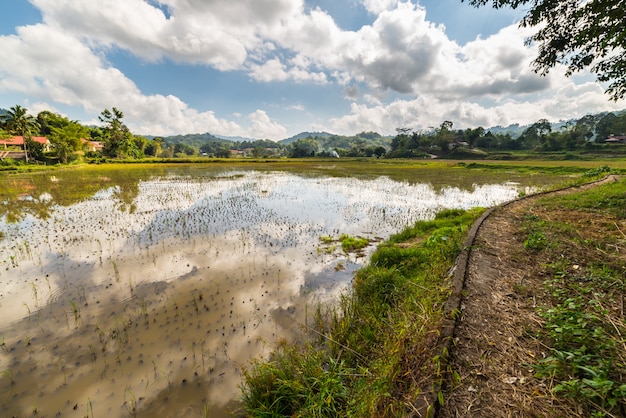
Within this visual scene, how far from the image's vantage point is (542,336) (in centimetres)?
271

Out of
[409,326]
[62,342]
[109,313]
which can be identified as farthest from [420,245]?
[62,342]

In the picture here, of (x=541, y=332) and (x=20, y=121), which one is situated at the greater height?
(x=20, y=121)

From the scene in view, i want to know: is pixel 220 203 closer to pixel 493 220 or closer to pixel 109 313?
pixel 109 313

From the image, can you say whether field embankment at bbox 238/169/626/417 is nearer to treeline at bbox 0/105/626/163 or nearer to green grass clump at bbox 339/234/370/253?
green grass clump at bbox 339/234/370/253

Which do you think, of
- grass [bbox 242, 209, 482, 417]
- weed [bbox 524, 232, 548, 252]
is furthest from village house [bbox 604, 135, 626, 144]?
grass [bbox 242, 209, 482, 417]

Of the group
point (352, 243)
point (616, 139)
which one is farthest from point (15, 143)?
point (616, 139)

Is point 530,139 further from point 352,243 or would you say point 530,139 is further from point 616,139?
point 352,243

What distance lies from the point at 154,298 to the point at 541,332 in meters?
6.53

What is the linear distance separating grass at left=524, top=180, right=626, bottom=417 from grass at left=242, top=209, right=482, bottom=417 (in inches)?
39.4

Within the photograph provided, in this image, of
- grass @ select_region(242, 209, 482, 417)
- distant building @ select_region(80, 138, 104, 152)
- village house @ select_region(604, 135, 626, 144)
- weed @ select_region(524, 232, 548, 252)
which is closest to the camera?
grass @ select_region(242, 209, 482, 417)

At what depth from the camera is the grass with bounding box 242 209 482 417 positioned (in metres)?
2.43

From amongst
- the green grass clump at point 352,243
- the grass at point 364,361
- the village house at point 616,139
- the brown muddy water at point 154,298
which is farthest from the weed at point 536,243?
the village house at point 616,139

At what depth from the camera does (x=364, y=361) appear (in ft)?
10.8

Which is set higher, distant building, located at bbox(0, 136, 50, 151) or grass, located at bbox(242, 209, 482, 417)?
distant building, located at bbox(0, 136, 50, 151)
